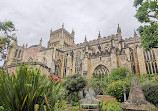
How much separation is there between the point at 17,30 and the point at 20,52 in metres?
26.7

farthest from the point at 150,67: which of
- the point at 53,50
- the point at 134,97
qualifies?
the point at 53,50

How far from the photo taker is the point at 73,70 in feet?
79.5

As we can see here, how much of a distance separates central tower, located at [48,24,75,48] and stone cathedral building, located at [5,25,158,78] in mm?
329

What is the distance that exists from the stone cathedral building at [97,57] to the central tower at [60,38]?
0.33 meters

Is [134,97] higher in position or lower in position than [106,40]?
lower

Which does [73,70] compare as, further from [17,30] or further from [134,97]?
[134,97]

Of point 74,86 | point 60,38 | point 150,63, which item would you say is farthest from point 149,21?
point 60,38

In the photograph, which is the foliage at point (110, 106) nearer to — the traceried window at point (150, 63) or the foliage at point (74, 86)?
the foliage at point (74, 86)

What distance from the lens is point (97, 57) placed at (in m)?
16.8

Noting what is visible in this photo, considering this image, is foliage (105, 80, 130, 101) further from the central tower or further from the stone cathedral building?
the central tower

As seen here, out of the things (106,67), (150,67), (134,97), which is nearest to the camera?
(134,97)

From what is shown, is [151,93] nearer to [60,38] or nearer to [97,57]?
[97,57]

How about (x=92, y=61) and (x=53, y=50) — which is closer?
(x=92, y=61)

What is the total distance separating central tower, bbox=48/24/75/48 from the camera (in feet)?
110
